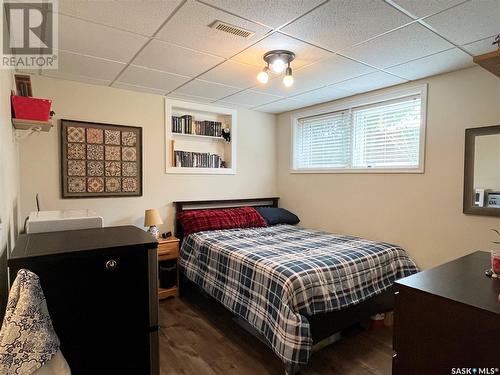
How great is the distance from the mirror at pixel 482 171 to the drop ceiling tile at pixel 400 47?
85 cm

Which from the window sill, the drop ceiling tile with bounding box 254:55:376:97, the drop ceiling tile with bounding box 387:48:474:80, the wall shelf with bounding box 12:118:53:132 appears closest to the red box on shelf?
the wall shelf with bounding box 12:118:53:132

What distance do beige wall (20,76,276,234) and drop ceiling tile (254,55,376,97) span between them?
3.66ft

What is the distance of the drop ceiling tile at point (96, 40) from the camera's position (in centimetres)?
193

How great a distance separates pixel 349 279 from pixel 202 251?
149cm

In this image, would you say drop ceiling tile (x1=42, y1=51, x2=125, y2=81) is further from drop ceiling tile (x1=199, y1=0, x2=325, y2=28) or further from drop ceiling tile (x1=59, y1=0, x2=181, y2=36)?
drop ceiling tile (x1=199, y1=0, x2=325, y2=28)

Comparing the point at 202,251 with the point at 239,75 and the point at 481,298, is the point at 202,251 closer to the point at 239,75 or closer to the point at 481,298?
the point at 239,75

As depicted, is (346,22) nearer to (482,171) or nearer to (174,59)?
(174,59)

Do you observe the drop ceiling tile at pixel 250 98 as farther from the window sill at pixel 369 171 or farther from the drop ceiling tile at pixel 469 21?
the drop ceiling tile at pixel 469 21

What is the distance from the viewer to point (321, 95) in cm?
355

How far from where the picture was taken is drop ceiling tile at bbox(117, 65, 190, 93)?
9.13 feet

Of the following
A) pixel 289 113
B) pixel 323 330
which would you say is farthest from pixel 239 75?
pixel 323 330

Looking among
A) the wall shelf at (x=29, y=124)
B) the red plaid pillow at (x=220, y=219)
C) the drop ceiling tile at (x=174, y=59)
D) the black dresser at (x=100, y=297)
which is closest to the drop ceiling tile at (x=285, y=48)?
the drop ceiling tile at (x=174, y=59)

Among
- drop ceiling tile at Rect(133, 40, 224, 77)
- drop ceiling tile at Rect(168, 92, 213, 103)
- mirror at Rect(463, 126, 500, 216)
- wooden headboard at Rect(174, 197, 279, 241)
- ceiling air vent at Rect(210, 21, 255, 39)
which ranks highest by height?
ceiling air vent at Rect(210, 21, 255, 39)

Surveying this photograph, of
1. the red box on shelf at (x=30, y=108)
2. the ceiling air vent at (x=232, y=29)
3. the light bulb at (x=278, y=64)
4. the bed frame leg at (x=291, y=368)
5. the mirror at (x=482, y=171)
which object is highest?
the ceiling air vent at (x=232, y=29)
